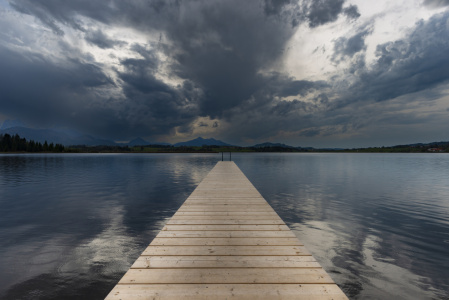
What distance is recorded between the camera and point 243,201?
995cm

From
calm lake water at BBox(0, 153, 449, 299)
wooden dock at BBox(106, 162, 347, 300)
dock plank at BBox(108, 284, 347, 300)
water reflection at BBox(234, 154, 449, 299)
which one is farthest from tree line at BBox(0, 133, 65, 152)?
dock plank at BBox(108, 284, 347, 300)

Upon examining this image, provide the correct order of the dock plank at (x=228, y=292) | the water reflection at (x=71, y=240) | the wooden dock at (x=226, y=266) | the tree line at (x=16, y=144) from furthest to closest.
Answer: the tree line at (x=16, y=144) < the water reflection at (x=71, y=240) < the wooden dock at (x=226, y=266) < the dock plank at (x=228, y=292)

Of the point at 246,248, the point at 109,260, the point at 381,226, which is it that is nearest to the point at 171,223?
the point at 109,260

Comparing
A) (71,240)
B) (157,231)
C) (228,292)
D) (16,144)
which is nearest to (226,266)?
(228,292)

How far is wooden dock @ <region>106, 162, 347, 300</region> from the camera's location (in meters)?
3.27

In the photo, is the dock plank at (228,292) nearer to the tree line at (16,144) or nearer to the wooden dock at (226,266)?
the wooden dock at (226,266)

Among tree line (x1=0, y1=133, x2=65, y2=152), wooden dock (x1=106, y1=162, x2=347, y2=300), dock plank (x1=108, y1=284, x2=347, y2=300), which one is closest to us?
dock plank (x1=108, y1=284, x2=347, y2=300)

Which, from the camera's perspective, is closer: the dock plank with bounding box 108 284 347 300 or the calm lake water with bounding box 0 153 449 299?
the dock plank with bounding box 108 284 347 300

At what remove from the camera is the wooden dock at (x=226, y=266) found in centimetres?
327

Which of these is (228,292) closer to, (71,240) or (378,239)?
(71,240)

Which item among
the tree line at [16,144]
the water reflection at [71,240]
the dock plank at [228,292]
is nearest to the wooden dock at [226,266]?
the dock plank at [228,292]

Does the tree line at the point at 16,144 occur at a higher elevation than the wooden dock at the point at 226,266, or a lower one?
higher

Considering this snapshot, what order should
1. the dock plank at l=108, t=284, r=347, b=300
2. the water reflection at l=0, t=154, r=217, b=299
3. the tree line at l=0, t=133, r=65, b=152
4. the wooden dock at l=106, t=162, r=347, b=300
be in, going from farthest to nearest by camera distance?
the tree line at l=0, t=133, r=65, b=152 → the water reflection at l=0, t=154, r=217, b=299 → the wooden dock at l=106, t=162, r=347, b=300 → the dock plank at l=108, t=284, r=347, b=300

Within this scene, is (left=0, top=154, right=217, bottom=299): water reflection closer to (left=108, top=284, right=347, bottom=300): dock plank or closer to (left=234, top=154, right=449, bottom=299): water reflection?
(left=108, top=284, right=347, bottom=300): dock plank
